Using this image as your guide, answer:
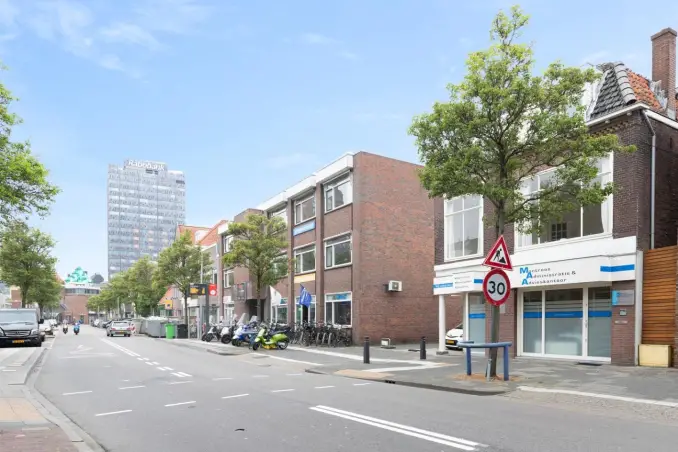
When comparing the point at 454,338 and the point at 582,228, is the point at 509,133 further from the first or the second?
the point at 454,338

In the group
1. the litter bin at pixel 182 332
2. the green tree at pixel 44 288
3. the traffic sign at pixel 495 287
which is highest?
the traffic sign at pixel 495 287

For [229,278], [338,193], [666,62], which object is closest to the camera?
[666,62]

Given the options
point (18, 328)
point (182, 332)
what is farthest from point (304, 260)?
point (18, 328)

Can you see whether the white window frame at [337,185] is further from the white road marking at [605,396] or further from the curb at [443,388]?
the white road marking at [605,396]

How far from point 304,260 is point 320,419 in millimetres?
25777

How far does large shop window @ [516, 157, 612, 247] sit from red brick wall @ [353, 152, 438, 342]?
1047 cm

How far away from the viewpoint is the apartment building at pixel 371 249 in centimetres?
2819

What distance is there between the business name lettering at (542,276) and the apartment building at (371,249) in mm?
10618

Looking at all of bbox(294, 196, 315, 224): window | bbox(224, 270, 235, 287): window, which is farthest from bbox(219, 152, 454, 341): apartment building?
bbox(224, 270, 235, 287): window

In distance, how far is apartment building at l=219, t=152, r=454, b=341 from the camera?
2819cm

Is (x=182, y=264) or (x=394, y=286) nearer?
(x=394, y=286)

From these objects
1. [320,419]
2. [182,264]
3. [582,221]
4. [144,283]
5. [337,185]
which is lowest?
[144,283]

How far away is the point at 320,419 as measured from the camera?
868cm

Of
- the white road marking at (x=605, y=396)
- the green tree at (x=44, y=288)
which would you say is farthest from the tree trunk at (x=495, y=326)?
the green tree at (x=44, y=288)
